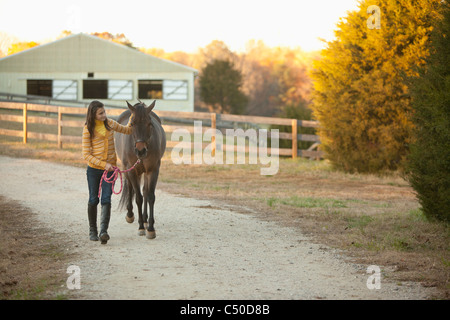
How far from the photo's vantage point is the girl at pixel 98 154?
7434mm

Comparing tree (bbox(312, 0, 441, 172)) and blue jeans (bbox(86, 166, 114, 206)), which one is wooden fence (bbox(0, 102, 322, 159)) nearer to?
tree (bbox(312, 0, 441, 172))

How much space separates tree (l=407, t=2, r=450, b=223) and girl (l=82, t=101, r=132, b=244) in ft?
14.8

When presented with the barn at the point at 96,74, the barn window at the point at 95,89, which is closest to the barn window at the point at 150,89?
the barn at the point at 96,74

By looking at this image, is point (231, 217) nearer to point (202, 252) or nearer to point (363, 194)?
point (202, 252)

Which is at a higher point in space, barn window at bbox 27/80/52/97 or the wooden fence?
barn window at bbox 27/80/52/97

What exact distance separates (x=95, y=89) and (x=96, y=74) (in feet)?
3.94

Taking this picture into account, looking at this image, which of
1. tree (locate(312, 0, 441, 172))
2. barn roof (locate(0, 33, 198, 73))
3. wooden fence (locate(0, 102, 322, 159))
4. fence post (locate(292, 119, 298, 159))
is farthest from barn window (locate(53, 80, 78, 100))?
A: tree (locate(312, 0, 441, 172))

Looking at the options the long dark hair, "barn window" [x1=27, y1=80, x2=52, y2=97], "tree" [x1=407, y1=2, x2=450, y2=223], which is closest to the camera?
the long dark hair

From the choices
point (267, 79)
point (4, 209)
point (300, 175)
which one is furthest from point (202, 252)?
point (267, 79)

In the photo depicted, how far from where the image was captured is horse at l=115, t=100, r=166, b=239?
7.61 m

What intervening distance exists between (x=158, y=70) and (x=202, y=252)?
35866 mm

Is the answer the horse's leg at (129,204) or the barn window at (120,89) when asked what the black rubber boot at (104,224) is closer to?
the horse's leg at (129,204)
